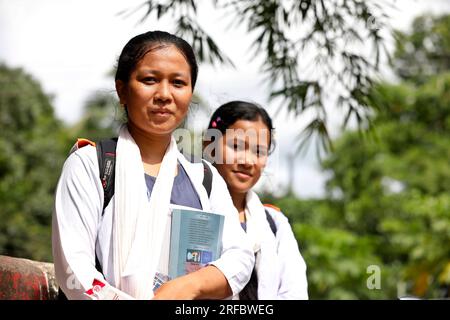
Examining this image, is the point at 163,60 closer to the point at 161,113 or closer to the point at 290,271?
the point at 161,113

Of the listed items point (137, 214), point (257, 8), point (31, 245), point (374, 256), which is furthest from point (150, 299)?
point (374, 256)

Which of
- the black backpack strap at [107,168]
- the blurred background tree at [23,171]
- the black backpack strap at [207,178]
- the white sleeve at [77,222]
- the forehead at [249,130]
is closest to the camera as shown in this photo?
the white sleeve at [77,222]

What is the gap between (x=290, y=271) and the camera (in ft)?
7.78

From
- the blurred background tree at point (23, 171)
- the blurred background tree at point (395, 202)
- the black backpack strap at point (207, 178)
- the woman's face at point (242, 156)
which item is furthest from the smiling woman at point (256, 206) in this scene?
the blurred background tree at point (23, 171)

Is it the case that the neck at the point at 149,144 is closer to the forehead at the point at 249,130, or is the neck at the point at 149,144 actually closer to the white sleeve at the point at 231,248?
the white sleeve at the point at 231,248

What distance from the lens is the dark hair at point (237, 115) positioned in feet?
8.13

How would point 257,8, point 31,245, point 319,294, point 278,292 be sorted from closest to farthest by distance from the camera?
point 278,292, point 257,8, point 31,245, point 319,294

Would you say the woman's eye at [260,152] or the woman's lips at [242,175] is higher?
the woman's eye at [260,152]

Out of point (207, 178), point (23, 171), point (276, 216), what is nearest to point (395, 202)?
point (23, 171)

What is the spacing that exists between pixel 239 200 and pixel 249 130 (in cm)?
22

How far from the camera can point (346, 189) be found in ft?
67.6

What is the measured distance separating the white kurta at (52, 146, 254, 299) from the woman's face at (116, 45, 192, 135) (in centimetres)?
14
